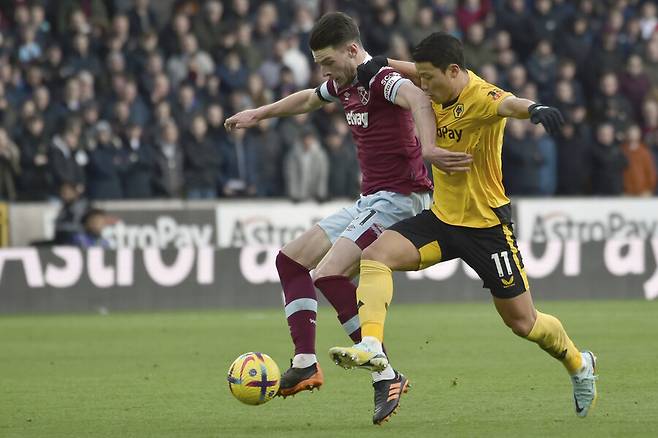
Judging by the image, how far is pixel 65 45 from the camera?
770 inches

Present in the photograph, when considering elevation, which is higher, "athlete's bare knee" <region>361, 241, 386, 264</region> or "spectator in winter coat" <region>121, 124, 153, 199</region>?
"spectator in winter coat" <region>121, 124, 153, 199</region>

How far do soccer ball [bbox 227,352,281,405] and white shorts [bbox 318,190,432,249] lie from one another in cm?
90

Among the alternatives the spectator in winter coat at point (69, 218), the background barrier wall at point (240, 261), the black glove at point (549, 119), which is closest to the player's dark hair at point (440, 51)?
the black glove at point (549, 119)

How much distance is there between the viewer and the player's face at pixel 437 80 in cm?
734

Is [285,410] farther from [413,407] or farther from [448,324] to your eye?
[448,324]

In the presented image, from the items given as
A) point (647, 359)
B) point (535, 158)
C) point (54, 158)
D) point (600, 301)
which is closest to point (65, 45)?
point (54, 158)

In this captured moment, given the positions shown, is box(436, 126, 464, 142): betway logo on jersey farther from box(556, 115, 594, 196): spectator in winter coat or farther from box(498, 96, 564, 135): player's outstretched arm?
box(556, 115, 594, 196): spectator in winter coat

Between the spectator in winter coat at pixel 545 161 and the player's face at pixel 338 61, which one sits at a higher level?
the player's face at pixel 338 61

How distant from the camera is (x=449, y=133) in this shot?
24.6 ft

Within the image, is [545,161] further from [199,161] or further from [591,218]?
[199,161]

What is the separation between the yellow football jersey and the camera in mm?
7430

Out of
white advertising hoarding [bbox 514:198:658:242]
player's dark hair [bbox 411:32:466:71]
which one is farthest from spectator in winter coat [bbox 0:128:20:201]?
player's dark hair [bbox 411:32:466:71]

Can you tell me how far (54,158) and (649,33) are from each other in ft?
32.6

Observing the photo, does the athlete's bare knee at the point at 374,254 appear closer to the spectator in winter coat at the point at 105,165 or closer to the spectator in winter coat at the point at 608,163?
the spectator in winter coat at the point at 105,165
